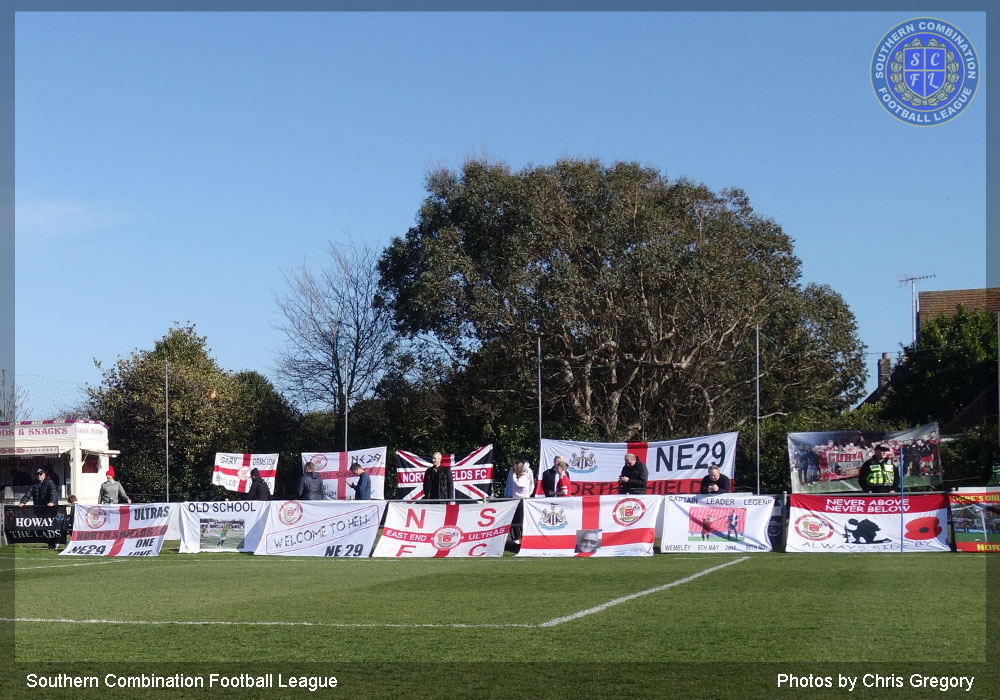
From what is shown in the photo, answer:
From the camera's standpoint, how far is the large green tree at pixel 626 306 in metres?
31.6

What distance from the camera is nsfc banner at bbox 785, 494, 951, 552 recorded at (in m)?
17.6

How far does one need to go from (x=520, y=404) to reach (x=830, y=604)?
22.8 metres

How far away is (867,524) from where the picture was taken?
17.9m

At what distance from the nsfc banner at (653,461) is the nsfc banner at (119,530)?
25.6 ft

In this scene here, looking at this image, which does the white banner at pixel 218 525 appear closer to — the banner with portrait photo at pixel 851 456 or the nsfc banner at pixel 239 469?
the nsfc banner at pixel 239 469

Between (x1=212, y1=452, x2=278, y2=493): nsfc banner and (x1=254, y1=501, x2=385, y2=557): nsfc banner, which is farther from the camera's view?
(x1=212, y1=452, x2=278, y2=493): nsfc banner

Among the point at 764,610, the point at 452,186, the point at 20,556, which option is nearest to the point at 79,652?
the point at 764,610

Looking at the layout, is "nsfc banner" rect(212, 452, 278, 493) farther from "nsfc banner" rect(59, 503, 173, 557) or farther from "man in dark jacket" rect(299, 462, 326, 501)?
"man in dark jacket" rect(299, 462, 326, 501)

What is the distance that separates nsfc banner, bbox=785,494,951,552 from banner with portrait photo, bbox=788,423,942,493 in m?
6.28

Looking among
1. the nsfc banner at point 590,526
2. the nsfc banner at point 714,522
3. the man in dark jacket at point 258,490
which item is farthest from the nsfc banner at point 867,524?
the man in dark jacket at point 258,490

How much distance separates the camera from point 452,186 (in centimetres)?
3556

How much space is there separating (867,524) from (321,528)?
9.84 meters

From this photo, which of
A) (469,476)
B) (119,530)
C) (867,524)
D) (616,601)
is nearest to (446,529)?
(119,530)

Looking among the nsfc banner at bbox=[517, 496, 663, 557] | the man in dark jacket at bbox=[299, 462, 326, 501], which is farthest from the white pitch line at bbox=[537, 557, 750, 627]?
the man in dark jacket at bbox=[299, 462, 326, 501]
